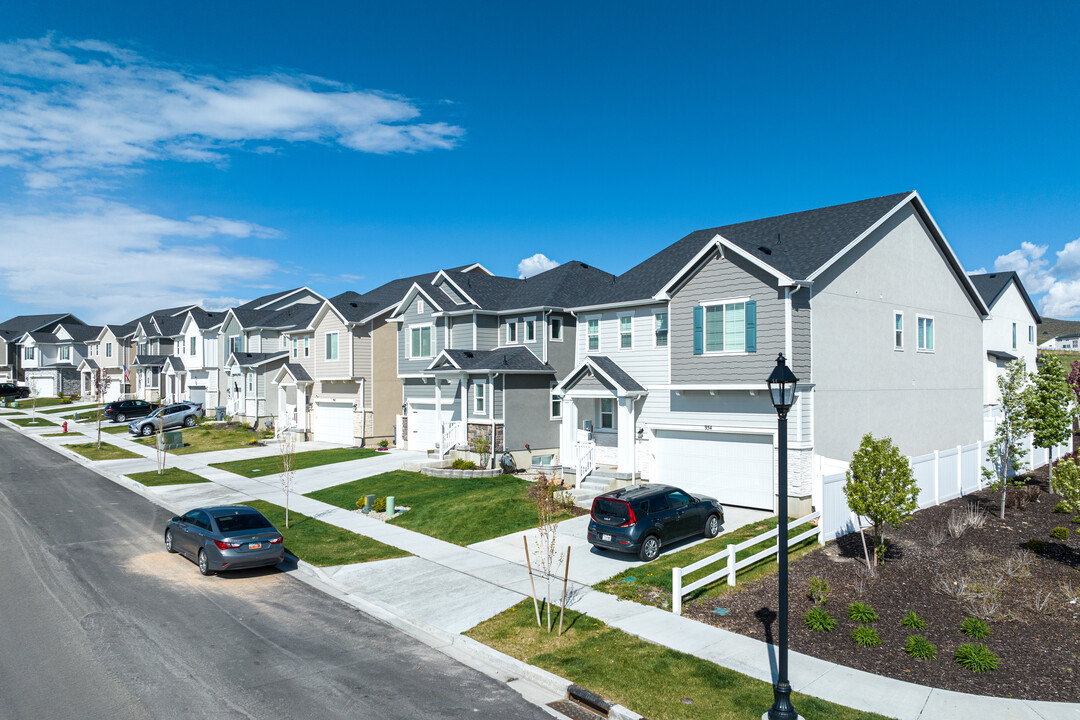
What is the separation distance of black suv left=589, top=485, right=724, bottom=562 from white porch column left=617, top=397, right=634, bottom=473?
18.9 ft

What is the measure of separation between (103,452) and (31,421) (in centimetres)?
2431

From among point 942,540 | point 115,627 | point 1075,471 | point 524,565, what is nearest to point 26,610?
point 115,627

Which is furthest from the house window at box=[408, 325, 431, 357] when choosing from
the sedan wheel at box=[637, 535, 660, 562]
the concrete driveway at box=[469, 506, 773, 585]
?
the sedan wheel at box=[637, 535, 660, 562]

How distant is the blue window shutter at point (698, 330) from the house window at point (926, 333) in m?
9.64

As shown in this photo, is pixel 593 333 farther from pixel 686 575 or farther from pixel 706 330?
pixel 686 575

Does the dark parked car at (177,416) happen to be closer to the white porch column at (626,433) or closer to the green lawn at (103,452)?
the green lawn at (103,452)

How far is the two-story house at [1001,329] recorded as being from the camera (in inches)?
1276

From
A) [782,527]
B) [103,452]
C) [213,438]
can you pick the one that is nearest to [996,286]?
[782,527]

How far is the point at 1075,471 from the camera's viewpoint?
13836 mm

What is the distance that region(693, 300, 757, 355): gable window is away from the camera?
19969 millimetres

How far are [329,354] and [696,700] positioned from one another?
33.6 m

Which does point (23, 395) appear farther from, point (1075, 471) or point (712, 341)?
point (1075, 471)

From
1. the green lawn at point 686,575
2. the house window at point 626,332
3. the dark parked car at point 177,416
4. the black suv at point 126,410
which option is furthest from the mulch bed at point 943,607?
the black suv at point 126,410

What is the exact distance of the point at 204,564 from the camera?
15906 mm
